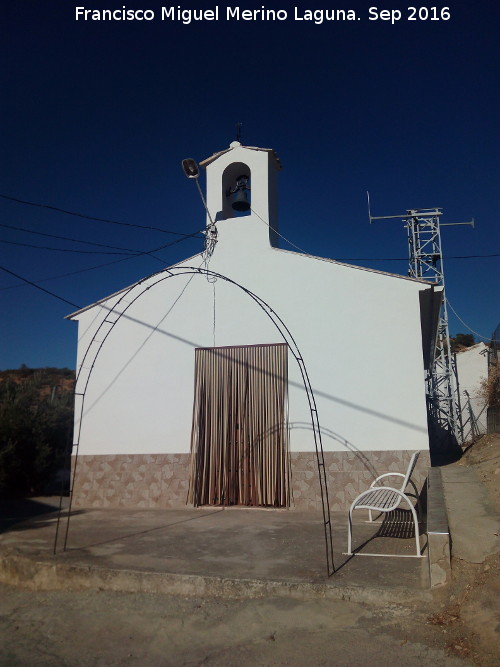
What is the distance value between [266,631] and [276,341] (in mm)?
5849

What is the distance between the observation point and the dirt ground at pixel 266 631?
361cm

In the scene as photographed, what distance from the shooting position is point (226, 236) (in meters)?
10.2

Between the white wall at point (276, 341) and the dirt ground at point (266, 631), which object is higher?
the white wall at point (276, 341)

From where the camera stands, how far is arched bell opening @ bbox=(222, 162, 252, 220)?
34.3ft

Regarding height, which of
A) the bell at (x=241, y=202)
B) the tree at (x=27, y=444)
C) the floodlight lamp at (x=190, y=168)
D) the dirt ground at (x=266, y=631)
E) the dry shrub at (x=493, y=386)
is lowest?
the dirt ground at (x=266, y=631)

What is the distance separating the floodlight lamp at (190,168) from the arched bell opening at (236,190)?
32.1 inches

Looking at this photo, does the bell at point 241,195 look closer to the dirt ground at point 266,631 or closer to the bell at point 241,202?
the bell at point 241,202

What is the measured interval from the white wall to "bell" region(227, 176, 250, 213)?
1.43 ft

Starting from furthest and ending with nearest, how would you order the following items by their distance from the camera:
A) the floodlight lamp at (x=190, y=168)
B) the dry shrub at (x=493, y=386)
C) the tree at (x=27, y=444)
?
the dry shrub at (x=493, y=386), the tree at (x=27, y=444), the floodlight lamp at (x=190, y=168)

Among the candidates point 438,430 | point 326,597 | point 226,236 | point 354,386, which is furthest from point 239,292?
point 438,430

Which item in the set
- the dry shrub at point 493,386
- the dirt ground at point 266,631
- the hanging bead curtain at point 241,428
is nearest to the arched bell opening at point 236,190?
Answer: the hanging bead curtain at point 241,428

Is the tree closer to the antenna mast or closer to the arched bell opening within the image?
the arched bell opening

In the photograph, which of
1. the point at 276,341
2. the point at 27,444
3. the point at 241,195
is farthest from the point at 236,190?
the point at 27,444

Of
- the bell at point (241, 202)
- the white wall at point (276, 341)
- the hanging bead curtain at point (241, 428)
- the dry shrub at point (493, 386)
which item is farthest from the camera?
the dry shrub at point (493, 386)
